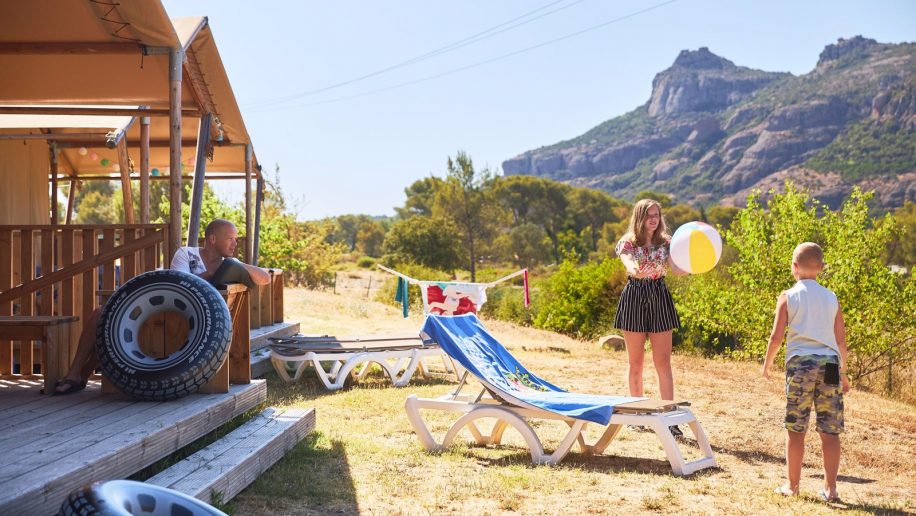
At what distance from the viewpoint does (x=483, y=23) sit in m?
38.7

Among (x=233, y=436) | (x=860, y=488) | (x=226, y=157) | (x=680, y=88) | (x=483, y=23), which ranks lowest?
(x=860, y=488)

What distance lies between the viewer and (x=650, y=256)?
574 centimetres

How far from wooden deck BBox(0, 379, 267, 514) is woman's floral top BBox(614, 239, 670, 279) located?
2.65 m

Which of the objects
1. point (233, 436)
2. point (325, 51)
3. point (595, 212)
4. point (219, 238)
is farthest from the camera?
point (595, 212)

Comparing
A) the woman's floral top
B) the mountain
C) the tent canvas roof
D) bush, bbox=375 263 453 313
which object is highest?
the mountain

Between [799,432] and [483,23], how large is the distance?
36.4 metres

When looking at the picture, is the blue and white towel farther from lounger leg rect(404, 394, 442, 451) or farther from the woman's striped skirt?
the woman's striped skirt

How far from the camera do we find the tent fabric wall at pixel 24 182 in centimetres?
991

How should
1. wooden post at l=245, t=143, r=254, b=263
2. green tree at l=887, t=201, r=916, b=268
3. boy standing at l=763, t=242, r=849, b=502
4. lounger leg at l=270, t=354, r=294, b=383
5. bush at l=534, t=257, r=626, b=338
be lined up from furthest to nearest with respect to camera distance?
1. green tree at l=887, t=201, r=916, b=268
2. bush at l=534, t=257, r=626, b=338
3. wooden post at l=245, t=143, r=254, b=263
4. lounger leg at l=270, t=354, r=294, b=383
5. boy standing at l=763, t=242, r=849, b=502

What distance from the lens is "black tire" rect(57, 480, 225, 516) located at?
2170 mm

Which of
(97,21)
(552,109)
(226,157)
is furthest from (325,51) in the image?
(97,21)

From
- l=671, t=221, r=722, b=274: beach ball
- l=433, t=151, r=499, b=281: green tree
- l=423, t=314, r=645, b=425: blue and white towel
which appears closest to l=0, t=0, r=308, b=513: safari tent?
l=423, t=314, r=645, b=425: blue and white towel

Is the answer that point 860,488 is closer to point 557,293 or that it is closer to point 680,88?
point 557,293

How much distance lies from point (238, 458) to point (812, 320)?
283cm
